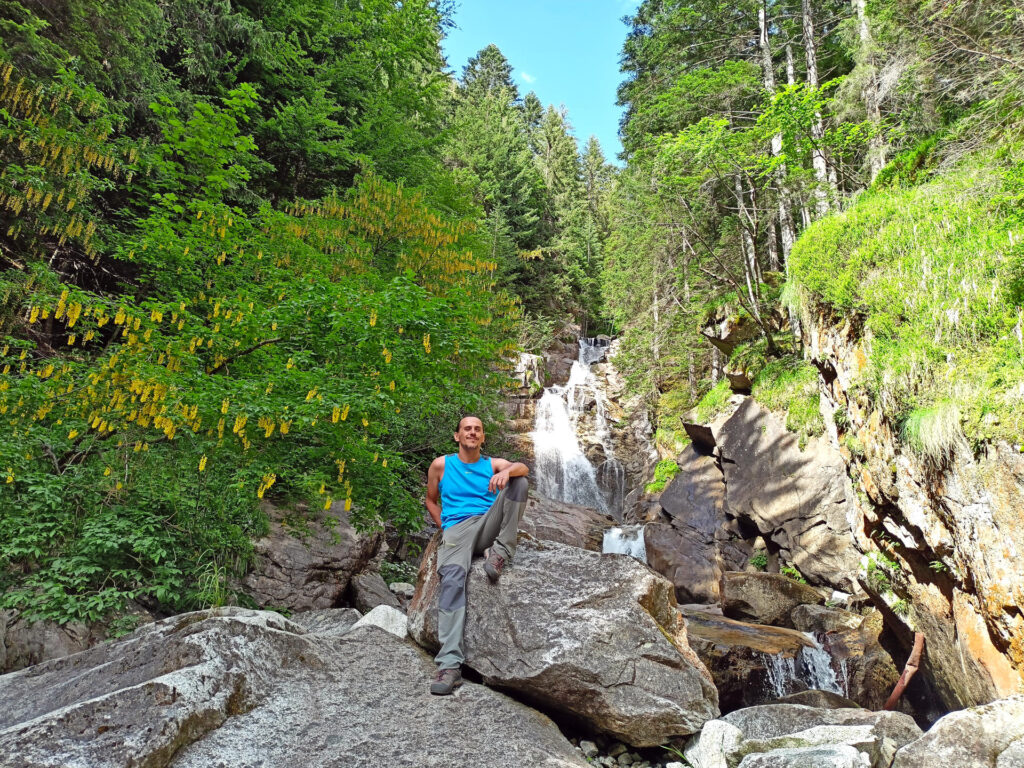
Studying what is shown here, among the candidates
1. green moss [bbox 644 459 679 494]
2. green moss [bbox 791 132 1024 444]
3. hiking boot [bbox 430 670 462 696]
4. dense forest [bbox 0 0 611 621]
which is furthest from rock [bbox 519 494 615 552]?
hiking boot [bbox 430 670 462 696]

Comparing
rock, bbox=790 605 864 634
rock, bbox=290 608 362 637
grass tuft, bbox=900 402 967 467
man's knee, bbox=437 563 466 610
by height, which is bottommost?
rock, bbox=790 605 864 634

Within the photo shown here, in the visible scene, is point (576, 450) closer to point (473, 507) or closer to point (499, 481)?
point (473, 507)

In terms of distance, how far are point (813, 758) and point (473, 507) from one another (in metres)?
2.64

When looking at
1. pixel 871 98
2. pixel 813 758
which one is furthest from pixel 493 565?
pixel 871 98

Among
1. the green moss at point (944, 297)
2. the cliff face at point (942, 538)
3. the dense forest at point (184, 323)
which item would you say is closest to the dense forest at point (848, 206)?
the green moss at point (944, 297)

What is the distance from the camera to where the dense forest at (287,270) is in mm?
5109

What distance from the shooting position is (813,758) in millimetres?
2955

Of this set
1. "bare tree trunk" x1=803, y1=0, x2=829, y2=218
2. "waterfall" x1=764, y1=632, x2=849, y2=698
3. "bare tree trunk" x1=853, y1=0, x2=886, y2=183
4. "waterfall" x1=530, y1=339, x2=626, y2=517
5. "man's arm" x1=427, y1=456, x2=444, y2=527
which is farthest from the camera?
"waterfall" x1=530, y1=339, x2=626, y2=517

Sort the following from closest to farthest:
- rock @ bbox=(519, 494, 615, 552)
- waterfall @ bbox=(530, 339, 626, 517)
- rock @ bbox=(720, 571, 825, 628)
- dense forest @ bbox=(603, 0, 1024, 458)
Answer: dense forest @ bbox=(603, 0, 1024, 458), rock @ bbox=(720, 571, 825, 628), rock @ bbox=(519, 494, 615, 552), waterfall @ bbox=(530, 339, 626, 517)

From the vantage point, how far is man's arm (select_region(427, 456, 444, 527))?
174 inches

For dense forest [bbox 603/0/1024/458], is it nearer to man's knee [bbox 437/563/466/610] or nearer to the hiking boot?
man's knee [bbox 437/563/466/610]

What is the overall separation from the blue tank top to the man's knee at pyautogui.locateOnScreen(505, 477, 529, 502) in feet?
0.41

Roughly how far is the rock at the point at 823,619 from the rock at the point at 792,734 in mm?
5981

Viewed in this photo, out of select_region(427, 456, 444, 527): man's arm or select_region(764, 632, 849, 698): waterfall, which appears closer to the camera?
select_region(427, 456, 444, 527): man's arm
